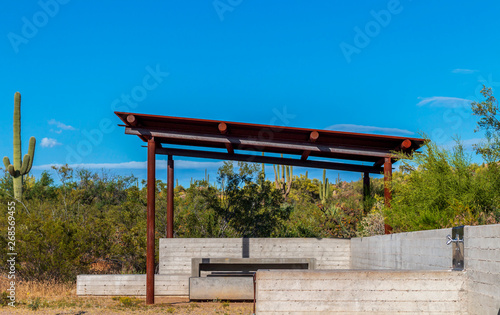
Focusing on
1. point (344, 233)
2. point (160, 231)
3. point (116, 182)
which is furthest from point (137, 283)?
point (116, 182)

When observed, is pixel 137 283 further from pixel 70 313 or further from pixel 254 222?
pixel 254 222

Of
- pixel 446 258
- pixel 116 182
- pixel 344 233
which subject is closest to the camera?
pixel 446 258

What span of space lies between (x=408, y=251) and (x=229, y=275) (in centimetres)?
641

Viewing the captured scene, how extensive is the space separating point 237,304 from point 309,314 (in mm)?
6189

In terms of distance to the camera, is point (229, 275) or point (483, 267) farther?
point (229, 275)

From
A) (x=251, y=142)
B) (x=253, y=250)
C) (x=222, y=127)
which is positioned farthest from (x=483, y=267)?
(x=253, y=250)

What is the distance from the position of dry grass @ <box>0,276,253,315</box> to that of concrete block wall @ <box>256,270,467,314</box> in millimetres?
4664

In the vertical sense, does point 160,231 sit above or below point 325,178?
below

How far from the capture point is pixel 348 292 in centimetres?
678

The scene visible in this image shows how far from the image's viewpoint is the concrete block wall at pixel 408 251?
7.39 meters

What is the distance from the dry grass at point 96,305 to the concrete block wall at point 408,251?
3326 millimetres

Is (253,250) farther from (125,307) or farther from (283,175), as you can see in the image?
(283,175)

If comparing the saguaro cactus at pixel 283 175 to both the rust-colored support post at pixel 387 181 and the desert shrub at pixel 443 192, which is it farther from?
the desert shrub at pixel 443 192

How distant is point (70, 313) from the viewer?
10984mm
